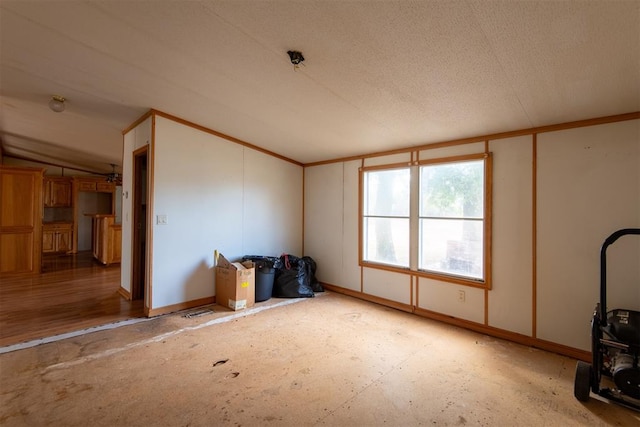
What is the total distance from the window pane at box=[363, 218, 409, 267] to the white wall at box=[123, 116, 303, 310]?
1.58 meters

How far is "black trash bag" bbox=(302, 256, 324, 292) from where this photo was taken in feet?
15.7

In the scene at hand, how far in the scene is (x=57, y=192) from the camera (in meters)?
7.62

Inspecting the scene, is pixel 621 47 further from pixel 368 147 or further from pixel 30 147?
pixel 30 147

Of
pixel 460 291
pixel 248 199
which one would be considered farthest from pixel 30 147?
pixel 460 291

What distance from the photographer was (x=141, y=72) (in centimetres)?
264

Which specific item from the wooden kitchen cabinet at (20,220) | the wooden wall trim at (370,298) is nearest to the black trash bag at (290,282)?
the wooden wall trim at (370,298)

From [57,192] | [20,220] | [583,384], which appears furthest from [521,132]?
[57,192]

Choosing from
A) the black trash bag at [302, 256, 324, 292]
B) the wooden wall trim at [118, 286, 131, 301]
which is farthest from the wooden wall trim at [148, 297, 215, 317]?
the black trash bag at [302, 256, 324, 292]

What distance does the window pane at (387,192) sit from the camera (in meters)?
3.99

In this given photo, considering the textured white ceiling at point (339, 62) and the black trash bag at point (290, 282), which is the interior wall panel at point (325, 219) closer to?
the black trash bag at point (290, 282)

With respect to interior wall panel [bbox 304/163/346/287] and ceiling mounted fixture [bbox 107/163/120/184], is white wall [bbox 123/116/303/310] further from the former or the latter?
ceiling mounted fixture [bbox 107/163/120/184]

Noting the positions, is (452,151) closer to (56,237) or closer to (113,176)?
(113,176)

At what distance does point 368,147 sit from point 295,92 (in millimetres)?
1645

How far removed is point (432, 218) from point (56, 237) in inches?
372
